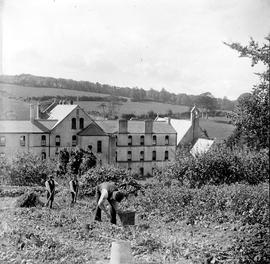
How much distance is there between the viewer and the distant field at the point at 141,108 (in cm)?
628

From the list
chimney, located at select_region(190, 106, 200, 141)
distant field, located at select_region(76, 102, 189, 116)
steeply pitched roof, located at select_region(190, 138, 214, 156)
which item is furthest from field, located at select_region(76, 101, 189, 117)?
steeply pitched roof, located at select_region(190, 138, 214, 156)

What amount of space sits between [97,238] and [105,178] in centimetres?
315

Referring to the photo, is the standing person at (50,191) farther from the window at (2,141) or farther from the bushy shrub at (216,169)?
the bushy shrub at (216,169)

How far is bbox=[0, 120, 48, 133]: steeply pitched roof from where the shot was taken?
16.9 feet

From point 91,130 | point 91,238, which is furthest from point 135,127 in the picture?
point 91,238

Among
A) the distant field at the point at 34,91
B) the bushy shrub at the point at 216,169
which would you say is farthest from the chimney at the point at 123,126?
the distant field at the point at 34,91

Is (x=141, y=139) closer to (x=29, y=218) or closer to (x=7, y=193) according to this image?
(x=7, y=193)

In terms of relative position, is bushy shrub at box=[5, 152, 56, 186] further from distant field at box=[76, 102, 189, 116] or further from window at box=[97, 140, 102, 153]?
distant field at box=[76, 102, 189, 116]

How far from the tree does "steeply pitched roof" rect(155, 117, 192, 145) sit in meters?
1.93

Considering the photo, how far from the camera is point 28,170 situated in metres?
7.53

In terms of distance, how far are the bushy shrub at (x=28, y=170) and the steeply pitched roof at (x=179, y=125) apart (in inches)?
81.4

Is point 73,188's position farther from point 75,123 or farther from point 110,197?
point 110,197

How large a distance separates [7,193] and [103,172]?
63.0 inches

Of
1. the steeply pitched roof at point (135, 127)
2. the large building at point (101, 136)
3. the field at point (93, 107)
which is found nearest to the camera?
the field at point (93, 107)
